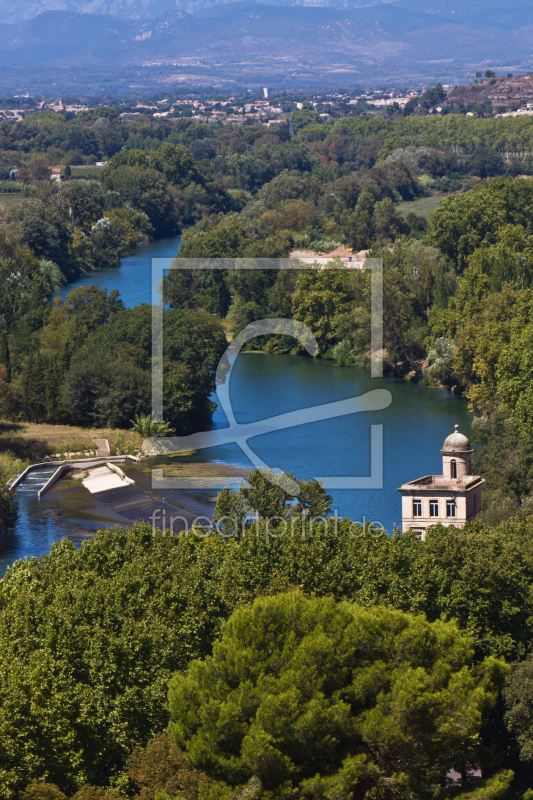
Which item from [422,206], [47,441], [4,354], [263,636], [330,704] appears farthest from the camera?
[422,206]

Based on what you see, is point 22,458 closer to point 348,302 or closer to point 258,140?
point 348,302

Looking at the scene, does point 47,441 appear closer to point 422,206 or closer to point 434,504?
point 434,504

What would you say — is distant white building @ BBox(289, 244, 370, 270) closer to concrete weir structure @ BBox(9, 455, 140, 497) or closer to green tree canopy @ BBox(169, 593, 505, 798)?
concrete weir structure @ BBox(9, 455, 140, 497)

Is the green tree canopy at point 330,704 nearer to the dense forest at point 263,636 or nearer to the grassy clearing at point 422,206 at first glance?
the dense forest at point 263,636

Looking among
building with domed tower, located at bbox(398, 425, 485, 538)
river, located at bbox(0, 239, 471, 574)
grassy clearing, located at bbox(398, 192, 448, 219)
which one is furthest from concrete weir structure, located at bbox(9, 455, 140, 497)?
grassy clearing, located at bbox(398, 192, 448, 219)

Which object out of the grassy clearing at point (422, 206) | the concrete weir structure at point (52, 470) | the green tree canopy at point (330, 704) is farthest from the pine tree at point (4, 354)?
the grassy clearing at point (422, 206)

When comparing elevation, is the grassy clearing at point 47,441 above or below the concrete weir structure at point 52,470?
above

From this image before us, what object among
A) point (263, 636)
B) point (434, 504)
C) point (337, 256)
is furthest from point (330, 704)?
point (337, 256)
